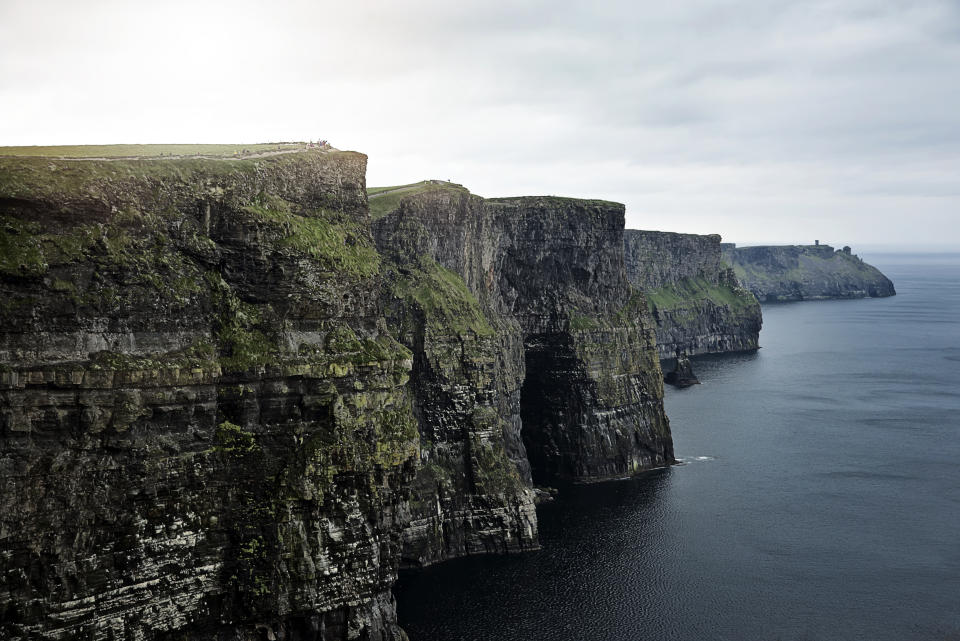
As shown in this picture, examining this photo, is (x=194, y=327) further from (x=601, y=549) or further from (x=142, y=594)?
(x=601, y=549)

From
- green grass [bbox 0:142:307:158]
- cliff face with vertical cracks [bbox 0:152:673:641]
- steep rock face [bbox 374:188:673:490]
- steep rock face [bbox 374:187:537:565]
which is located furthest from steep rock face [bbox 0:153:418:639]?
steep rock face [bbox 374:188:673:490]

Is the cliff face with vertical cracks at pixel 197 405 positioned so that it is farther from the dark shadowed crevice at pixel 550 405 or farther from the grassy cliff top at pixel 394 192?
the dark shadowed crevice at pixel 550 405

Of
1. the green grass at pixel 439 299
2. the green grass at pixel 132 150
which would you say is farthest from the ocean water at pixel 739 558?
the green grass at pixel 132 150

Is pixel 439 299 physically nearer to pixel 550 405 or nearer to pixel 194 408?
pixel 550 405

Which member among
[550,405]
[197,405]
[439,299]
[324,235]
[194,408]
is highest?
[324,235]

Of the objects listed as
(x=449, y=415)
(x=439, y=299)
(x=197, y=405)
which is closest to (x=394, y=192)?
(x=439, y=299)

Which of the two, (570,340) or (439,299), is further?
(570,340)

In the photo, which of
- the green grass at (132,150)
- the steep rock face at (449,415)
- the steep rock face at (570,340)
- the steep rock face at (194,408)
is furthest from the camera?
the steep rock face at (570,340)
